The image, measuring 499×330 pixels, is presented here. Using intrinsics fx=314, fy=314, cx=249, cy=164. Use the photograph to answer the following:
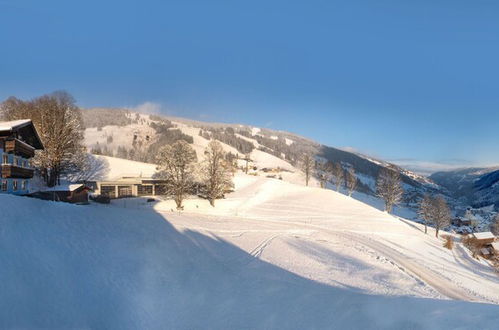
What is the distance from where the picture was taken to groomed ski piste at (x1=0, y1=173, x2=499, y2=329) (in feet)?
37.8

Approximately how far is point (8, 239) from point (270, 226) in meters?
34.4

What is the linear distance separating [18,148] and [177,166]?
30.0 m

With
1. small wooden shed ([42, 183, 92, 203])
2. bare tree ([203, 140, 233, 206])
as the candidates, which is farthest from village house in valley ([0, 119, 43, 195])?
bare tree ([203, 140, 233, 206])

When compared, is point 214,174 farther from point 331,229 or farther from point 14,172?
point 14,172

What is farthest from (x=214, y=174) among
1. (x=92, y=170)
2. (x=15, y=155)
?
(x=92, y=170)

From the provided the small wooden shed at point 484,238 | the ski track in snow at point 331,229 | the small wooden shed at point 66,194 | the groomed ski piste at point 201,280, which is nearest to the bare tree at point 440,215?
the small wooden shed at point 484,238

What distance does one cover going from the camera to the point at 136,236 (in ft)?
77.5

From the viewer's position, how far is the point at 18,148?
101ft

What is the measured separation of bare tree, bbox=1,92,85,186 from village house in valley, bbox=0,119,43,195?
14000mm

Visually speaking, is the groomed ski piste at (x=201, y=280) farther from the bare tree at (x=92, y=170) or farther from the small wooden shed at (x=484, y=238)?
the bare tree at (x=92, y=170)

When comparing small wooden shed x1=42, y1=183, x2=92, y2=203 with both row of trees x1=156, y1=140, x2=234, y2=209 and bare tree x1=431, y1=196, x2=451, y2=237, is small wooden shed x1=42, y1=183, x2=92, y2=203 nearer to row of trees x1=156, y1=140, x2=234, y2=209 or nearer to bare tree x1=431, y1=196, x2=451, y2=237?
row of trees x1=156, y1=140, x2=234, y2=209

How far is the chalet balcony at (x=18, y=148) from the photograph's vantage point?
29625 mm

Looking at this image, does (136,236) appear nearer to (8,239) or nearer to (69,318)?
(8,239)

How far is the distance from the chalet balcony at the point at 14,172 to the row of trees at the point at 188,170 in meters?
26.4
